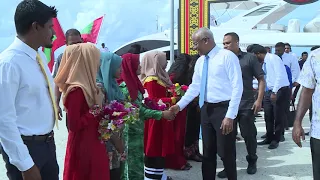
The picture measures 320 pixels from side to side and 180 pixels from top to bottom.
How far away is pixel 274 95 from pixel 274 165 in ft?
4.73

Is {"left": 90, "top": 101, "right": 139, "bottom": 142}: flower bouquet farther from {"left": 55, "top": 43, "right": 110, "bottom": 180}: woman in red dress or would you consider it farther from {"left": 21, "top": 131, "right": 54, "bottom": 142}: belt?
{"left": 21, "top": 131, "right": 54, "bottom": 142}: belt

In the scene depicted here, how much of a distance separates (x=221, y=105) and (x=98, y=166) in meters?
1.55

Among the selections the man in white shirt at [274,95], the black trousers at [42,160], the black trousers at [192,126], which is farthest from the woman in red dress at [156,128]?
the man in white shirt at [274,95]

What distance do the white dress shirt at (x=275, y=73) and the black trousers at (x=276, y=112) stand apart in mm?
149

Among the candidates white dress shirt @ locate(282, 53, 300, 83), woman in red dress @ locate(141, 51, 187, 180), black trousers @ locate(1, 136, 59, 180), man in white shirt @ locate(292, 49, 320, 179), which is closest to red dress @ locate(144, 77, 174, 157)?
woman in red dress @ locate(141, 51, 187, 180)

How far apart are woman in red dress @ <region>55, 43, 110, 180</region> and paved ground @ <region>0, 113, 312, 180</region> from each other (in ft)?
6.93

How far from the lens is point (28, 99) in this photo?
2137mm

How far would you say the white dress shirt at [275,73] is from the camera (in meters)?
6.22

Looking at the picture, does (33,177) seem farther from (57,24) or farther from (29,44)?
(57,24)

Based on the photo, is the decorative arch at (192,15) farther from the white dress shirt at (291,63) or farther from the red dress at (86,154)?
the red dress at (86,154)

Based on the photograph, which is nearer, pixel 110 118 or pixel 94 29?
pixel 110 118

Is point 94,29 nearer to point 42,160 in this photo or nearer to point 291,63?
point 291,63

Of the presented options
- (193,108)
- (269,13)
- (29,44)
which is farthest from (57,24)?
(269,13)

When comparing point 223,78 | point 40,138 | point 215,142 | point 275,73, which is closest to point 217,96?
point 223,78
